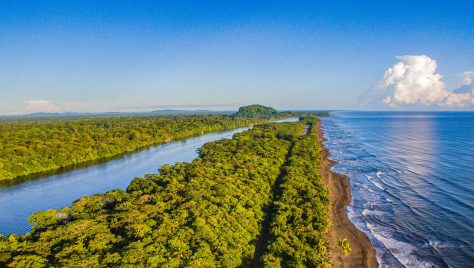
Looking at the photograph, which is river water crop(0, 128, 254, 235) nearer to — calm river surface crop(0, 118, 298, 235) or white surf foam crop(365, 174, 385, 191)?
calm river surface crop(0, 118, 298, 235)

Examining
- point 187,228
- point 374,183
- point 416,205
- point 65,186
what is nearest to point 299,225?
point 187,228

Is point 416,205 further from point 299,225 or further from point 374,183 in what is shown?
point 299,225

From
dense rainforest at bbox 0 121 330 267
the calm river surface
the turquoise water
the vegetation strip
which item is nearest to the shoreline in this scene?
the turquoise water

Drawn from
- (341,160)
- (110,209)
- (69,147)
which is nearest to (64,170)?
(69,147)

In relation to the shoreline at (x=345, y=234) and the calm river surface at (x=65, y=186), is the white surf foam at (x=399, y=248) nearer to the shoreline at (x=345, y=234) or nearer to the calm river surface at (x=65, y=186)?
the shoreline at (x=345, y=234)

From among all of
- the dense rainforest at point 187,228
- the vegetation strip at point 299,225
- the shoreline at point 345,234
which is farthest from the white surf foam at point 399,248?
the dense rainforest at point 187,228

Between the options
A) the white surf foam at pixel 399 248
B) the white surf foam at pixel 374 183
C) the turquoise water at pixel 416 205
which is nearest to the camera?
the white surf foam at pixel 399 248
